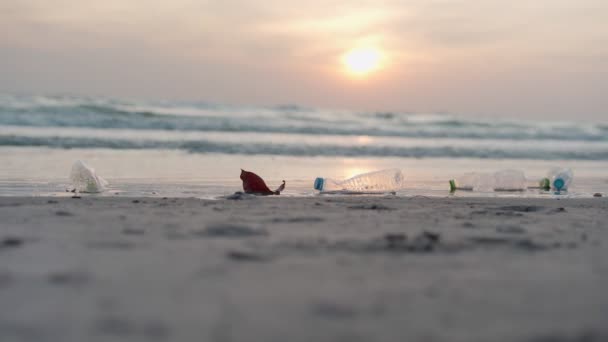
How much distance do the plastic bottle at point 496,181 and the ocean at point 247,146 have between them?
38cm

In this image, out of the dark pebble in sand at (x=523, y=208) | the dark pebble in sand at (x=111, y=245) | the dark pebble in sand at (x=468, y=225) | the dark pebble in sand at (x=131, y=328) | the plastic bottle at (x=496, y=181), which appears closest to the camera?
the dark pebble in sand at (x=131, y=328)

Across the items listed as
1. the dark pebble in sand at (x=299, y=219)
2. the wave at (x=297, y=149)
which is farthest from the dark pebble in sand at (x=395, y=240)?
the wave at (x=297, y=149)

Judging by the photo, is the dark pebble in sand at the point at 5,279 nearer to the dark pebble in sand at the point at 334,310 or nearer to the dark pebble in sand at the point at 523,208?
the dark pebble in sand at the point at 334,310

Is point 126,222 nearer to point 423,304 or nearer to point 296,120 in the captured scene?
point 423,304

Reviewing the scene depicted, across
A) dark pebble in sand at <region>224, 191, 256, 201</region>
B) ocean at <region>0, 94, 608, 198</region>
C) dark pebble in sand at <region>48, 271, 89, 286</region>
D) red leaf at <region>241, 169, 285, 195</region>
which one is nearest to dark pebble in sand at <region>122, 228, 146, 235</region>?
dark pebble in sand at <region>48, 271, 89, 286</region>

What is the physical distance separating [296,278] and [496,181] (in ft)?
17.2

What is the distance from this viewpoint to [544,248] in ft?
9.98

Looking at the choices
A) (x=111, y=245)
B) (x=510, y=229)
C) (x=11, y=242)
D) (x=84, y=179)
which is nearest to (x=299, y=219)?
(x=510, y=229)

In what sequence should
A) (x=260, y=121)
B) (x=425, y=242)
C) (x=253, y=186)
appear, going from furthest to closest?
(x=260, y=121)
(x=253, y=186)
(x=425, y=242)

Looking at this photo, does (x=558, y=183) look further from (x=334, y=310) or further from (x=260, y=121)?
(x=260, y=121)

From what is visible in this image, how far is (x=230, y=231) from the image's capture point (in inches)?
131

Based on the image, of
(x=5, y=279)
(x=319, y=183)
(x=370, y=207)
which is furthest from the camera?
(x=319, y=183)

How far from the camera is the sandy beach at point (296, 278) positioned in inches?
69.1

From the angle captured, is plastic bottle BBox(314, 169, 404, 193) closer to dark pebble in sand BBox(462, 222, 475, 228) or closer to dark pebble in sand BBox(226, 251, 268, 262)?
dark pebble in sand BBox(462, 222, 475, 228)
